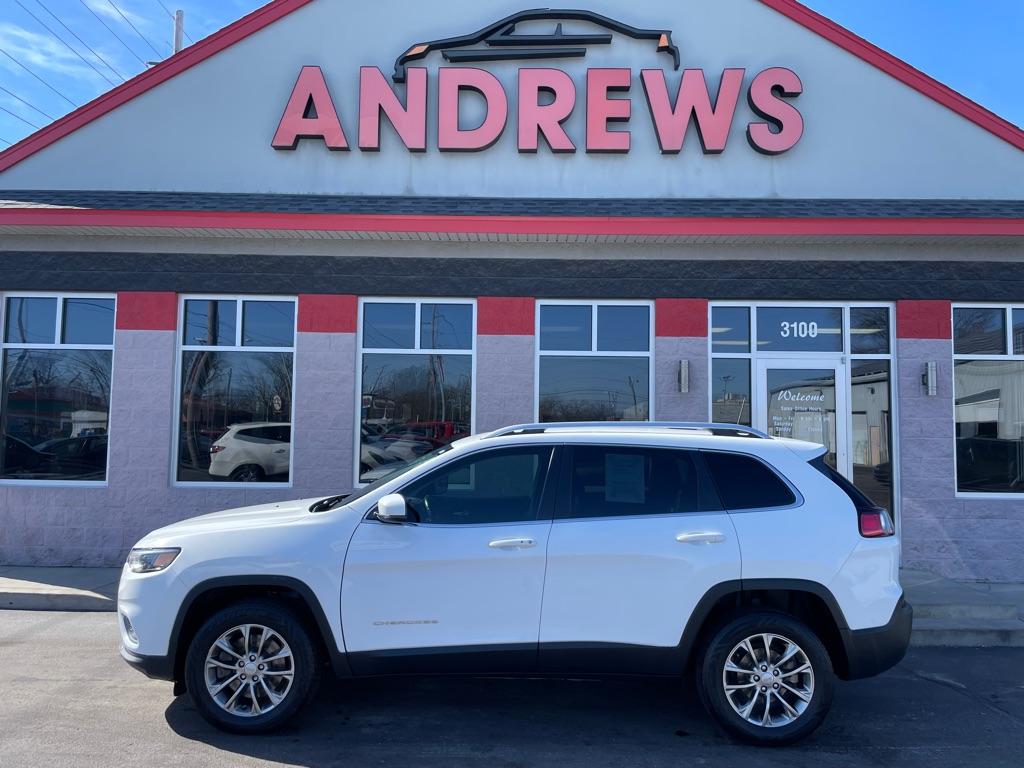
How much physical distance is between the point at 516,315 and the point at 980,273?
5419 mm

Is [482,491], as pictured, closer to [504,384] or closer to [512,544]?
[512,544]

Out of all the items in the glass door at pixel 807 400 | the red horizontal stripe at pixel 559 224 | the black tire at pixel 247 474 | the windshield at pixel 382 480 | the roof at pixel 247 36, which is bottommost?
the black tire at pixel 247 474

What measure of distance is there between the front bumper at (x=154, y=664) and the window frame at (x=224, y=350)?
4.70 metres

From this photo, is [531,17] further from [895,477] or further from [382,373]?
[895,477]

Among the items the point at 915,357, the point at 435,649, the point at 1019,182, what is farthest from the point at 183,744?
the point at 1019,182

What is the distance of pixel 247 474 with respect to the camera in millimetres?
9602

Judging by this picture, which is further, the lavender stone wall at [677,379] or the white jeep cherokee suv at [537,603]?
the lavender stone wall at [677,379]

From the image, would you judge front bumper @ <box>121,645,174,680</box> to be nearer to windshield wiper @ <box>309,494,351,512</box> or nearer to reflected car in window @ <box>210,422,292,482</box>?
windshield wiper @ <box>309,494,351,512</box>

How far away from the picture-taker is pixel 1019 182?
9797 mm

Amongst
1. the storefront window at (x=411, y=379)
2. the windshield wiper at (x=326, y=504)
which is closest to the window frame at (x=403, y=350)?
the storefront window at (x=411, y=379)

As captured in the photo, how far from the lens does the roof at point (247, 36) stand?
977 cm

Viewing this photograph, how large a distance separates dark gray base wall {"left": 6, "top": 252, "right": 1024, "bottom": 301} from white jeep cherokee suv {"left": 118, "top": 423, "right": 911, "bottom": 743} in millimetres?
5073

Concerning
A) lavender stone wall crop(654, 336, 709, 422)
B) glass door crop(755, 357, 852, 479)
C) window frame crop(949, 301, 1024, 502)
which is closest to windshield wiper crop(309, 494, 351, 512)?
lavender stone wall crop(654, 336, 709, 422)

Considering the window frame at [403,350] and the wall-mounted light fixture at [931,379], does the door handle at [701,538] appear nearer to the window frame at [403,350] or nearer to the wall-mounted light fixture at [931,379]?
the window frame at [403,350]
